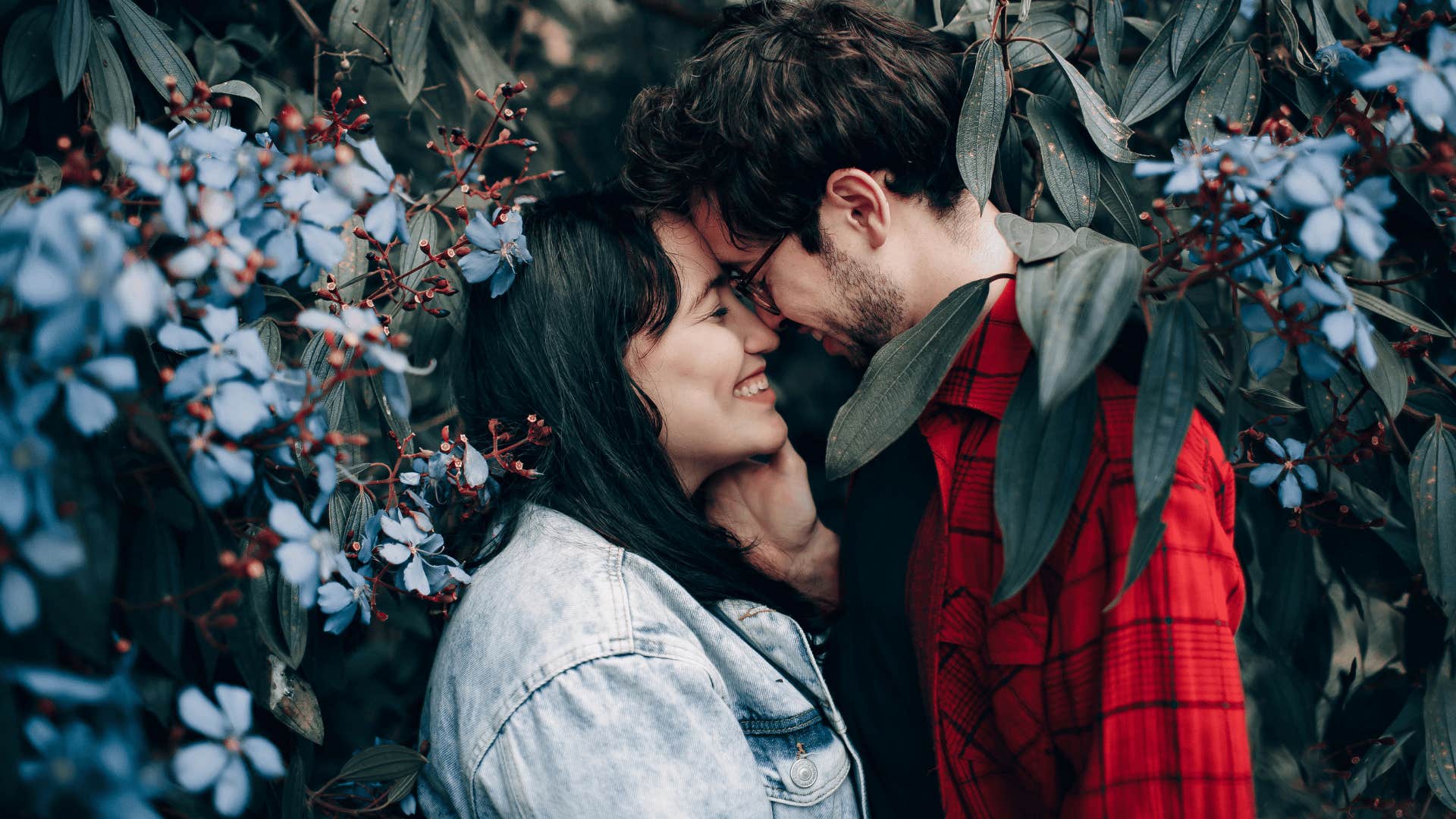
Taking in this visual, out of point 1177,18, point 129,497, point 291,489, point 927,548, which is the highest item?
point 1177,18

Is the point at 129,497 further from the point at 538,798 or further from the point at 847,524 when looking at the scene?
the point at 847,524

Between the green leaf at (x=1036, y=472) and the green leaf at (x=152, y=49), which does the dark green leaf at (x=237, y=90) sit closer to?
the green leaf at (x=152, y=49)

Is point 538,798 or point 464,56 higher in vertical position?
point 464,56

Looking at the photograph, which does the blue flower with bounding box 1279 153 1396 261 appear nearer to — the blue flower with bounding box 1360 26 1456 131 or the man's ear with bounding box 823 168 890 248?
the blue flower with bounding box 1360 26 1456 131

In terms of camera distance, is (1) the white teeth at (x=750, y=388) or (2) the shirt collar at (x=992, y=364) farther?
(1) the white teeth at (x=750, y=388)

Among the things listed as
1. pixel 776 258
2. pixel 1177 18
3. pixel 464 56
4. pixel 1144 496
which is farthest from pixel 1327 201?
pixel 464 56

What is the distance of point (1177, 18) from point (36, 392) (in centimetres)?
119

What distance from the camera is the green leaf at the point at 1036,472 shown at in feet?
2.37

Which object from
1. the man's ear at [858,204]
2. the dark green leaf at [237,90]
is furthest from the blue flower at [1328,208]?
the dark green leaf at [237,90]

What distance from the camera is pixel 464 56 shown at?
57.1 inches

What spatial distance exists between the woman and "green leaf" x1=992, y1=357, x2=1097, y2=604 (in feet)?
1.46

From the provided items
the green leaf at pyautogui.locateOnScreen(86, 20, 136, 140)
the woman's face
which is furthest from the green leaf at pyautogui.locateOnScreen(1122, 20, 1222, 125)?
the green leaf at pyautogui.locateOnScreen(86, 20, 136, 140)

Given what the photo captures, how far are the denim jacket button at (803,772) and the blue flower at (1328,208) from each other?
2.76ft

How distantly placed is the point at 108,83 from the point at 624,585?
0.80 m
